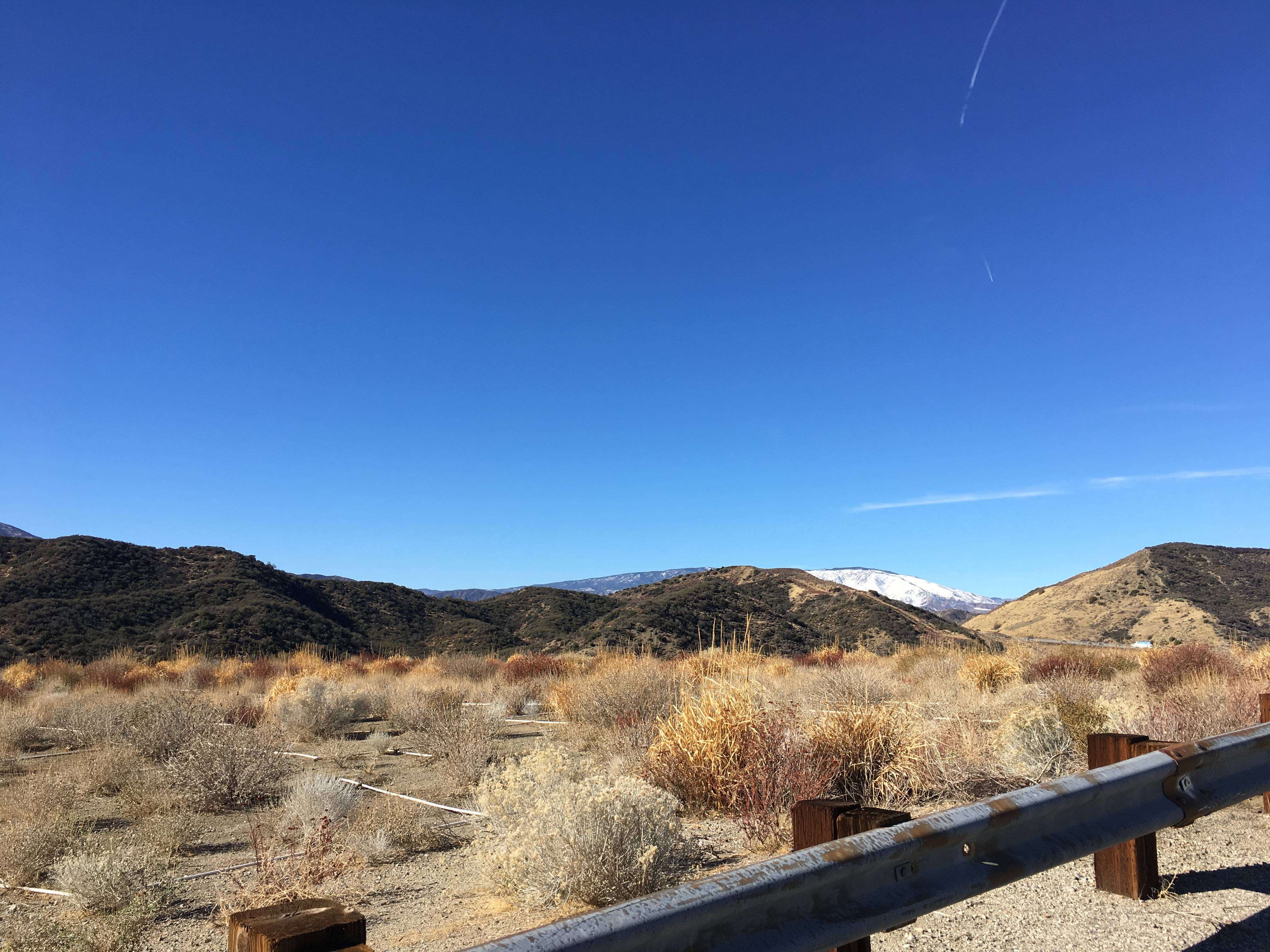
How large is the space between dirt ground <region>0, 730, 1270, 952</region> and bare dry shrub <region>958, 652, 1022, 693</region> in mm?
8653

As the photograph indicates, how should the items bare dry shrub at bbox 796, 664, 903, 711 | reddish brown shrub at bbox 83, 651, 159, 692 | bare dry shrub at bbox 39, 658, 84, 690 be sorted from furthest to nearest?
bare dry shrub at bbox 39, 658, 84, 690
reddish brown shrub at bbox 83, 651, 159, 692
bare dry shrub at bbox 796, 664, 903, 711

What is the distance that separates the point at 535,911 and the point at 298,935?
362 cm

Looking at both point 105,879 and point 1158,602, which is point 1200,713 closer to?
point 105,879

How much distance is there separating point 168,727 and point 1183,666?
15216 millimetres

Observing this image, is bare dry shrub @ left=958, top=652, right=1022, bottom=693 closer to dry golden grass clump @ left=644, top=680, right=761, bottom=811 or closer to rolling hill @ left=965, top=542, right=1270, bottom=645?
dry golden grass clump @ left=644, top=680, right=761, bottom=811

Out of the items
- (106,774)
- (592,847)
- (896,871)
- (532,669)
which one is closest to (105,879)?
(592,847)

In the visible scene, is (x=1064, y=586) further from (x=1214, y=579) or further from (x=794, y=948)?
(x=794, y=948)

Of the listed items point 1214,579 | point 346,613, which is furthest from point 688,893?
point 1214,579

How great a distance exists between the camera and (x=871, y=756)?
6.95m

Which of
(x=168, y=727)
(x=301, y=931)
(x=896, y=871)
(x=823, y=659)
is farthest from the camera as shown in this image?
(x=823, y=659)

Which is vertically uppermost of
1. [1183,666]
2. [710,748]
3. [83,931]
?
[1183,666]

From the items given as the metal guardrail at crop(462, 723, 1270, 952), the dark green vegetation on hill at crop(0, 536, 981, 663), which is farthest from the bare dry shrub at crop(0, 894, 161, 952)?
the dark green vegetation on hill at crop(0, 536, 981, 663)

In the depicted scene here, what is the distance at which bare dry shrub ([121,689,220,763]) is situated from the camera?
1012 centimetres

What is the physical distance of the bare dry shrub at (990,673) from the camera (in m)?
14.3
